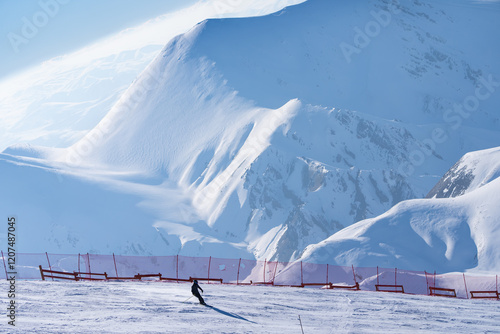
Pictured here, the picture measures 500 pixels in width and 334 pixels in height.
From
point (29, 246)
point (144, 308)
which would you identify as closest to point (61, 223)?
point (29, 246)

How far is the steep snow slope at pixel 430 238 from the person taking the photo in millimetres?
91938

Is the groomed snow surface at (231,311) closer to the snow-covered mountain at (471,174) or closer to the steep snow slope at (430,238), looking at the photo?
the steep snow slope at (430,238)

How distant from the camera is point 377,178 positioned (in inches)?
7402

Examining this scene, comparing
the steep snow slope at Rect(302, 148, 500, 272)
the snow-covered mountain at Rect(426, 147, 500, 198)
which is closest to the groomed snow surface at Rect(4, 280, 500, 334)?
the steep snow slope at Rect(302, 148, 500, 272)

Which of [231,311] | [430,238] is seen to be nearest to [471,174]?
[430,238]

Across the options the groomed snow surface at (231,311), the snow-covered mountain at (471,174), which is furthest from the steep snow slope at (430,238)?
the groomed snow surface at (231,311)

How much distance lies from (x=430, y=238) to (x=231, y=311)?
2260 inches

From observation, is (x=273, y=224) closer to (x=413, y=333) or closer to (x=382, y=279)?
(x=382, y=279)

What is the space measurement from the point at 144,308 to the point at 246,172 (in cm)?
15549

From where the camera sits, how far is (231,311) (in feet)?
142

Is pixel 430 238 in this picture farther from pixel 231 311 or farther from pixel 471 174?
pixel 231 311

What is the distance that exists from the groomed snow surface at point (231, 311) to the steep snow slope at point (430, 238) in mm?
38105

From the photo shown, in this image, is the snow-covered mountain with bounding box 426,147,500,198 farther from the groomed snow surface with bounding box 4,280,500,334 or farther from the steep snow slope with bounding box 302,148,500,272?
the groomed snow surface with bounding box 4,280,500,334

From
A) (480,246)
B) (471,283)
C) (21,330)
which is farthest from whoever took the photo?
(480,246)
